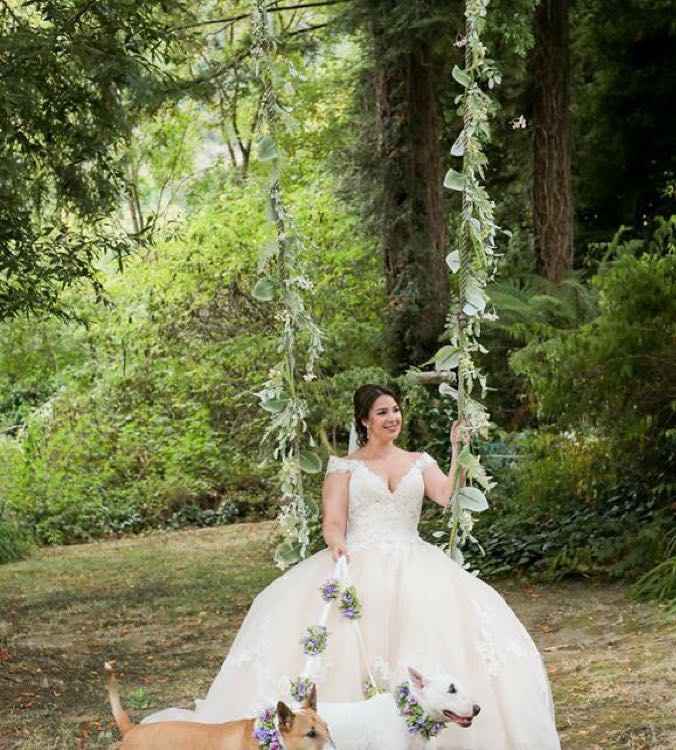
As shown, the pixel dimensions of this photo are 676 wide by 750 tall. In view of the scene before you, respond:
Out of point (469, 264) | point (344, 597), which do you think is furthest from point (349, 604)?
point (469, 264)

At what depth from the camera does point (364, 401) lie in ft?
18.5

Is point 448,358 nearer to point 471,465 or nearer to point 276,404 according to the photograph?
point 471,465

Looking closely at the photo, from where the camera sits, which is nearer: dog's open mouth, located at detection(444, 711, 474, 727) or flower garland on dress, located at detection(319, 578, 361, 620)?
dog's open mouth, located at detection(444, 711, 474, 727)

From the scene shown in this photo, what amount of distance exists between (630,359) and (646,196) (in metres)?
8.17

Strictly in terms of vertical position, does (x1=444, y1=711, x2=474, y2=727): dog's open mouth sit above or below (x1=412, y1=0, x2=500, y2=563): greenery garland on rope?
Answer: below

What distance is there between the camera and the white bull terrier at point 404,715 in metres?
4.39

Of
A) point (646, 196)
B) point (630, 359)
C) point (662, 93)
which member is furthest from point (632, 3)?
point (630, 359)

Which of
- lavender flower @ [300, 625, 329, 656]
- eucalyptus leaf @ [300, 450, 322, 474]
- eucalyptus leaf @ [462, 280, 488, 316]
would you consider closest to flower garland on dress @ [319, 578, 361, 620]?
lavender flower @ [300, 625, 329, 656]

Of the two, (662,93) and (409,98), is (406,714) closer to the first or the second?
(409,98)

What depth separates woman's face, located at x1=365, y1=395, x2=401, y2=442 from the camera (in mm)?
5613

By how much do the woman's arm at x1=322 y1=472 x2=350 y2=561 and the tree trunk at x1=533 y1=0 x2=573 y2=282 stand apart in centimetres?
857

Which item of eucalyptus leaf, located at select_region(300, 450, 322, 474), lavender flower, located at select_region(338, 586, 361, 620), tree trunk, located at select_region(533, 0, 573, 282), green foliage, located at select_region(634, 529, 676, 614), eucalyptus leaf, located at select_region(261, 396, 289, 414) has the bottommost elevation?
green foliage, located at select_region(634, 529, 676, 614)

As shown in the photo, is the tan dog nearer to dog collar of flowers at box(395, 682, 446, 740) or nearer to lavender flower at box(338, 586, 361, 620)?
dog collar of flowers at box(395, 682, 446, 740)

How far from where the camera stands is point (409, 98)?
1338 cm
